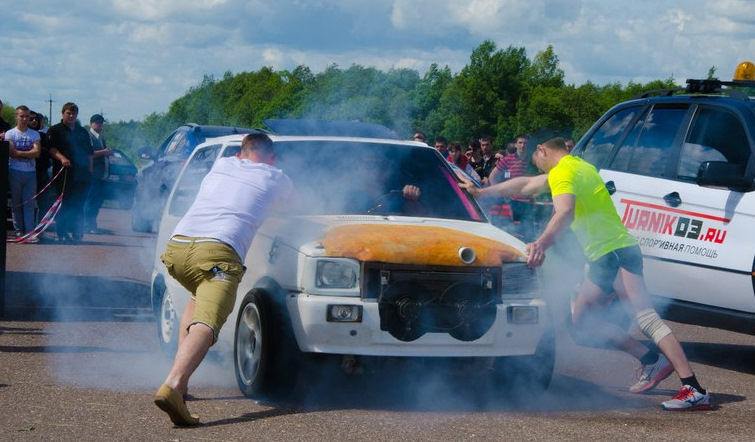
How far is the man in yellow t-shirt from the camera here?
719cm

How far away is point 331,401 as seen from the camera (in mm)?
6645

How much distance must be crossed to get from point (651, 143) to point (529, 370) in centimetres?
301

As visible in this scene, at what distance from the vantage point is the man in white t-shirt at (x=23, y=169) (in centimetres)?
1609

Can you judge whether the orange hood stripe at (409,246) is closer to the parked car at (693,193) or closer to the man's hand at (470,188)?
the man's hand at (470,188)

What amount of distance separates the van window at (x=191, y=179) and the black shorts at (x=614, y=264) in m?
2.80

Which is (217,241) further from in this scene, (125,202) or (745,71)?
(125,202)

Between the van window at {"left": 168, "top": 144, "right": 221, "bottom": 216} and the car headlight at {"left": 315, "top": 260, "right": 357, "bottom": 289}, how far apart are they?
2006 millimetres

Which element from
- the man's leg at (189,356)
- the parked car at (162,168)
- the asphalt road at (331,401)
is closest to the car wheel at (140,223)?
the parked car at (162,168)

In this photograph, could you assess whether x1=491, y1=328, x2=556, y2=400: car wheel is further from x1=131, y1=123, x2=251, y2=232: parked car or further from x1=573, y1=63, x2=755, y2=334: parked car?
x1=131, y1=123, x2=251, y2=232: parked car

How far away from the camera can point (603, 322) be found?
7672 millimetres

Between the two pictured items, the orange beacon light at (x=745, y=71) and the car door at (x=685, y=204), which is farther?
the orange beacon light at (x=745, y=71)

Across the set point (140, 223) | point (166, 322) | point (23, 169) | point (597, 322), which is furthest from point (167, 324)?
point (140, 223)

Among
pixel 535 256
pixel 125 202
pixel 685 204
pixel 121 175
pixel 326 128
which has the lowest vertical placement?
pixel 125 202

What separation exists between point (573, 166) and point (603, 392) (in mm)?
1475
